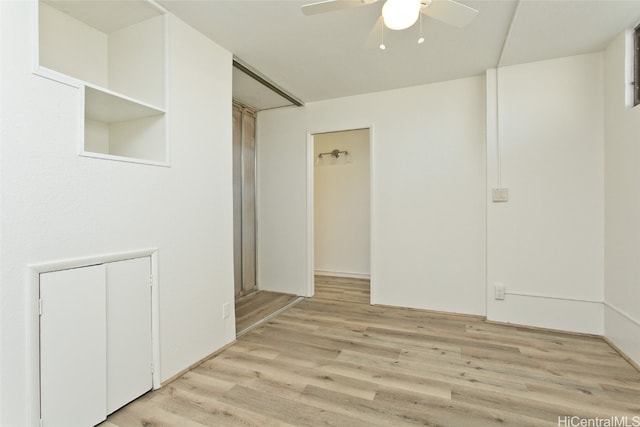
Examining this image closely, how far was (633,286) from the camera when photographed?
193 centimetres

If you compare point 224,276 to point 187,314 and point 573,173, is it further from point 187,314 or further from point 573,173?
point 573,173

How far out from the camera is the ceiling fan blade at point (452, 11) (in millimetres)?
1368

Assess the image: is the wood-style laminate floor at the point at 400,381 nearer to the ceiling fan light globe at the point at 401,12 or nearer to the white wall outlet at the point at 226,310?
the white wall outlet at the point at 226,310

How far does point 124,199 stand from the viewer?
1557 millimetres

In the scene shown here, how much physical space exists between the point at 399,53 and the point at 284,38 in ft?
3.08

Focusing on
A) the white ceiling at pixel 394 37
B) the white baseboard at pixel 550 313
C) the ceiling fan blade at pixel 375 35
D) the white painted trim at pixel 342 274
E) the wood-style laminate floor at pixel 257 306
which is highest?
the white ceiling at pixel 394 37

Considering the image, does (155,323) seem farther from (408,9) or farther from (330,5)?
(408,9)

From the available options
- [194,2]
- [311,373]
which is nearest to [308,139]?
[194,2]

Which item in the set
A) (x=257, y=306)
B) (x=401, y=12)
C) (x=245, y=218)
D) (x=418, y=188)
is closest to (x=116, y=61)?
(x=401, y=12)

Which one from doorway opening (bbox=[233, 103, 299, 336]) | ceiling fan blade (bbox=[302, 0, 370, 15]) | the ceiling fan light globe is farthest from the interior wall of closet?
the ceiling fan light globe

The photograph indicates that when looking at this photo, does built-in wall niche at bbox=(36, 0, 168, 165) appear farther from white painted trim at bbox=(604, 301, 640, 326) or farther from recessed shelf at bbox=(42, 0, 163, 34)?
white painted trim at bbox=(604, 301, 640, 326)

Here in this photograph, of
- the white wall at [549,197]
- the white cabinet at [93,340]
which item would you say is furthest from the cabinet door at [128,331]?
the white wall at [549,197]

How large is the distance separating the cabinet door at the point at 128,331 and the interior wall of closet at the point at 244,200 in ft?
5.88

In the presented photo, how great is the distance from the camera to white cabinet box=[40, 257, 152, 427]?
1.26m
